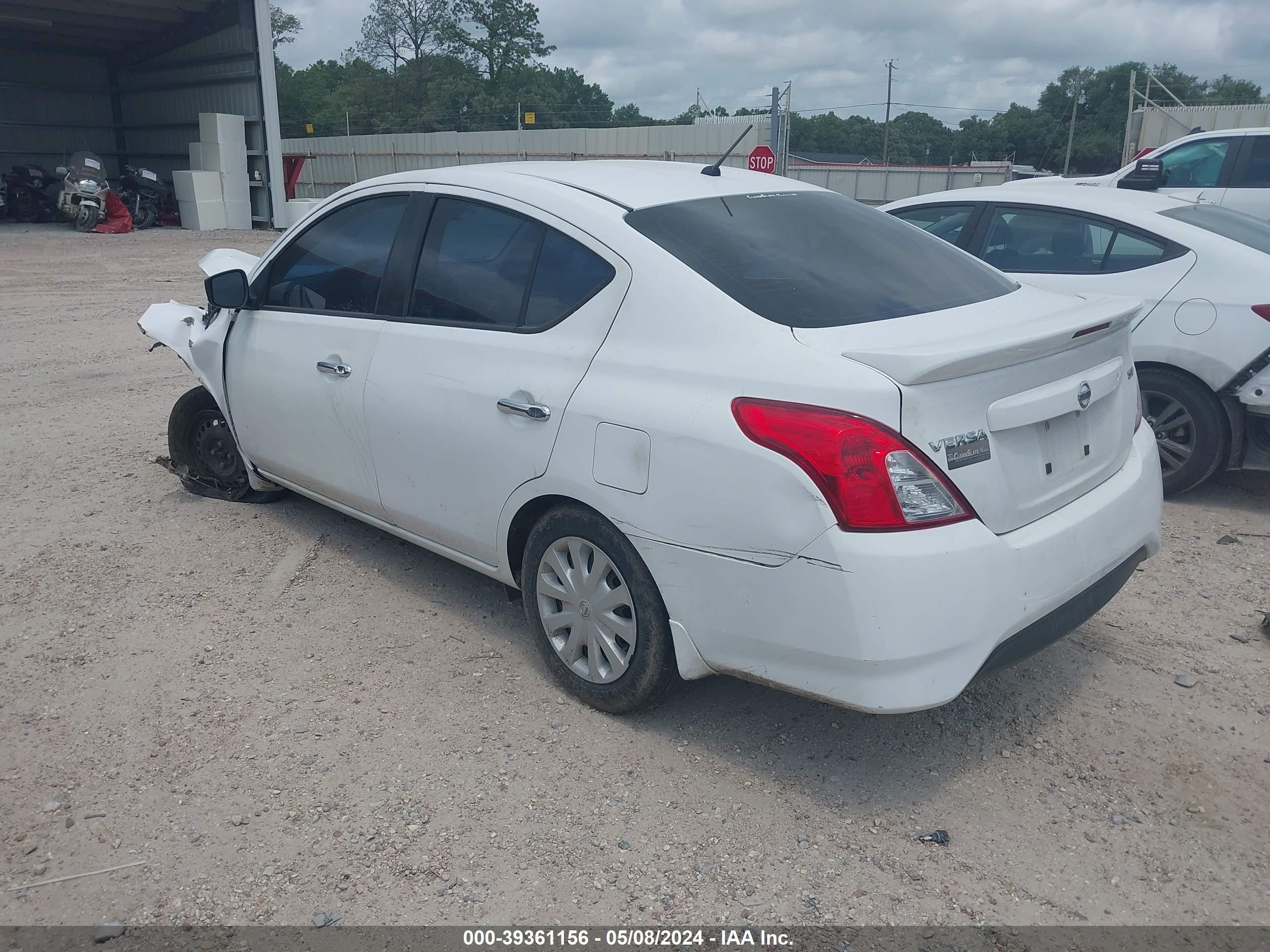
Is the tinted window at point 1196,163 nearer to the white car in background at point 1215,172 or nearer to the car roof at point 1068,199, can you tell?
the white car in background at point 1215,172

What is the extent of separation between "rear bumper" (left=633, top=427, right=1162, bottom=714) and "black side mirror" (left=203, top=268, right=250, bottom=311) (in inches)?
101

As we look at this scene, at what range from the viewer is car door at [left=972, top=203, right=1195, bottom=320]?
17.5ft

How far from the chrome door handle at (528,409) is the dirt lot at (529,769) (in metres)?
1.00

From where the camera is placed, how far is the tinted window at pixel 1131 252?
538cm

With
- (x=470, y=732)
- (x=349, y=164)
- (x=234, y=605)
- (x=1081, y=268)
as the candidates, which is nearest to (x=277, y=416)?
(x=234, y=605)

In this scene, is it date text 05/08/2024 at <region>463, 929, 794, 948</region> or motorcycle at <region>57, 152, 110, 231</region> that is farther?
motorcycle at <region>57, 152, 110, 231</region>

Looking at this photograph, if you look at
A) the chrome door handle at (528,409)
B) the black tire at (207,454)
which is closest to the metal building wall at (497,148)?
the black tire at (207,454)

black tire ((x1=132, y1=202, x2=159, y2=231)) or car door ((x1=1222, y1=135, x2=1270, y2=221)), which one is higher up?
car door ((x1=1222, y1=135, x2=1270, y2=221))

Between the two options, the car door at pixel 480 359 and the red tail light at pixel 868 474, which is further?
the car door at pixel 480 359

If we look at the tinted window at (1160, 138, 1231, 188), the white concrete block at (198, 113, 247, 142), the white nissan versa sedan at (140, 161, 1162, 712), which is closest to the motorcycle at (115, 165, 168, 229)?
the white concrete block at (198, 113, 247, 142)

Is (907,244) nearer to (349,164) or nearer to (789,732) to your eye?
(789,732)

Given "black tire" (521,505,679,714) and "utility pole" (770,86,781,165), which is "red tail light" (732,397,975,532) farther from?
"utility pole" (770,86,781,165)

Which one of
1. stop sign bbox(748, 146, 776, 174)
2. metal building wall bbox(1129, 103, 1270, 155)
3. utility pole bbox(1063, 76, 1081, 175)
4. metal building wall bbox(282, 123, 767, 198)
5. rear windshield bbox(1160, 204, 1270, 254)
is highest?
utility pole bbox(1063, 76, 1081, 175)

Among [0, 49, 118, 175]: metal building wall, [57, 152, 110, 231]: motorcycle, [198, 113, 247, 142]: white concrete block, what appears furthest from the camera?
[0, 49, 118, 175]: metal building wall
